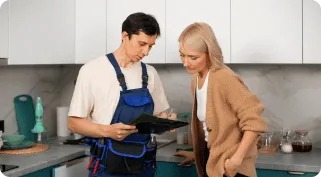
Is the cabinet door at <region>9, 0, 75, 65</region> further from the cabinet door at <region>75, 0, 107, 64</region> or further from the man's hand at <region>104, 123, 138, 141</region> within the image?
the man's hand at <region>104, 123, 138, 141</region>

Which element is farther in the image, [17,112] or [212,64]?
[17,112]

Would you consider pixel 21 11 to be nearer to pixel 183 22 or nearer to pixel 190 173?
pixel 183 22

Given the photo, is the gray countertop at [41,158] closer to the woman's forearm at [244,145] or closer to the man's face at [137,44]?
the man's face at [137,44]

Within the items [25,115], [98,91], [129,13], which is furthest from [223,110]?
[25,115]

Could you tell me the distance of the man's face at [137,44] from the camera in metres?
2.65

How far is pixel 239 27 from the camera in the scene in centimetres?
319

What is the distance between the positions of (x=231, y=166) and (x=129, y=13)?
1462 millimetres

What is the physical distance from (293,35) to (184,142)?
1062mm

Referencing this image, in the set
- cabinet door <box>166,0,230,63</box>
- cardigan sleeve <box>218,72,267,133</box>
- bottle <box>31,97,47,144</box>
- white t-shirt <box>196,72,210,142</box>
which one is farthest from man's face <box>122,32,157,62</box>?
bottle <box>31,97,47,144</box>

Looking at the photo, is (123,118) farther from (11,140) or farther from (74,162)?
(11,140)

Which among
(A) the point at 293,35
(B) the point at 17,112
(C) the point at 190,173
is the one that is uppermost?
(A) the point at 293,35

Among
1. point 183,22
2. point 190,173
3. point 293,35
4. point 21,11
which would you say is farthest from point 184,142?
point 21,11

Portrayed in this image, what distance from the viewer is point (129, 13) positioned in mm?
3461

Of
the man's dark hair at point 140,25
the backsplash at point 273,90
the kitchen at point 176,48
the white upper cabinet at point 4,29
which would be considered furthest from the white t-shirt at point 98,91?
the backsplash at point 273,90
